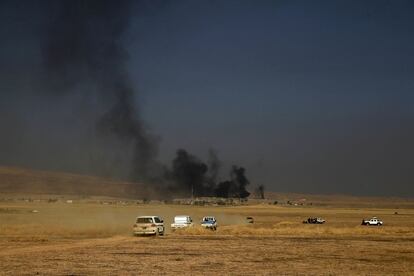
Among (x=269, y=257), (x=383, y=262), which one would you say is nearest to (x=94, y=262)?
→ (x=269, y=257)

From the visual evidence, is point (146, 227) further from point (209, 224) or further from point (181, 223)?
point (209, 224)

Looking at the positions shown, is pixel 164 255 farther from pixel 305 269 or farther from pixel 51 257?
pixel 305 269

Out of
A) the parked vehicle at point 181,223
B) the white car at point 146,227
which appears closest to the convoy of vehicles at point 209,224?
the parked vehicle at point 181,223

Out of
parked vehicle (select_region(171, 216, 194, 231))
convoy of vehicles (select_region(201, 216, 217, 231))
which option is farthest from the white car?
convoy of vehicles (select_region(201, 216, 217, 231))

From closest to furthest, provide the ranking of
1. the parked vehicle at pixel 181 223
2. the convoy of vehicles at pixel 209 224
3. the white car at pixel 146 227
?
the white car at pixel 146 227 → the parked vehicle at pixel 181 223 → the convoy of vehicles at pixel 209 224

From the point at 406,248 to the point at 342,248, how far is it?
418cm

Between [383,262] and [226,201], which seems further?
[226,201]

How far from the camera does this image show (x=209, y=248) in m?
34.5

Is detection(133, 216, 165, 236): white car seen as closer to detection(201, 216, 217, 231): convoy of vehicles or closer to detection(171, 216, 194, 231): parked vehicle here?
detection(171, 216, 194, 231): parked vehicle

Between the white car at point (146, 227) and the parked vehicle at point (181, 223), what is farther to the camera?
the parked vehicle at point (181, 223)

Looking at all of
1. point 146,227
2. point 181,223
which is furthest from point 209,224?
point 146,227

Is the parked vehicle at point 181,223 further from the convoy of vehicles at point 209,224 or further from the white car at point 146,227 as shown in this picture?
the white car at point 146,227

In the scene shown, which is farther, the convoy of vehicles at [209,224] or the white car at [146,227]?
the convoy of vehicles at [209,224]

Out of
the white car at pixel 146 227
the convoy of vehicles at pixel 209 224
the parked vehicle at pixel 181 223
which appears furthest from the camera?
the convoy of vehicles at pixel 209 224
